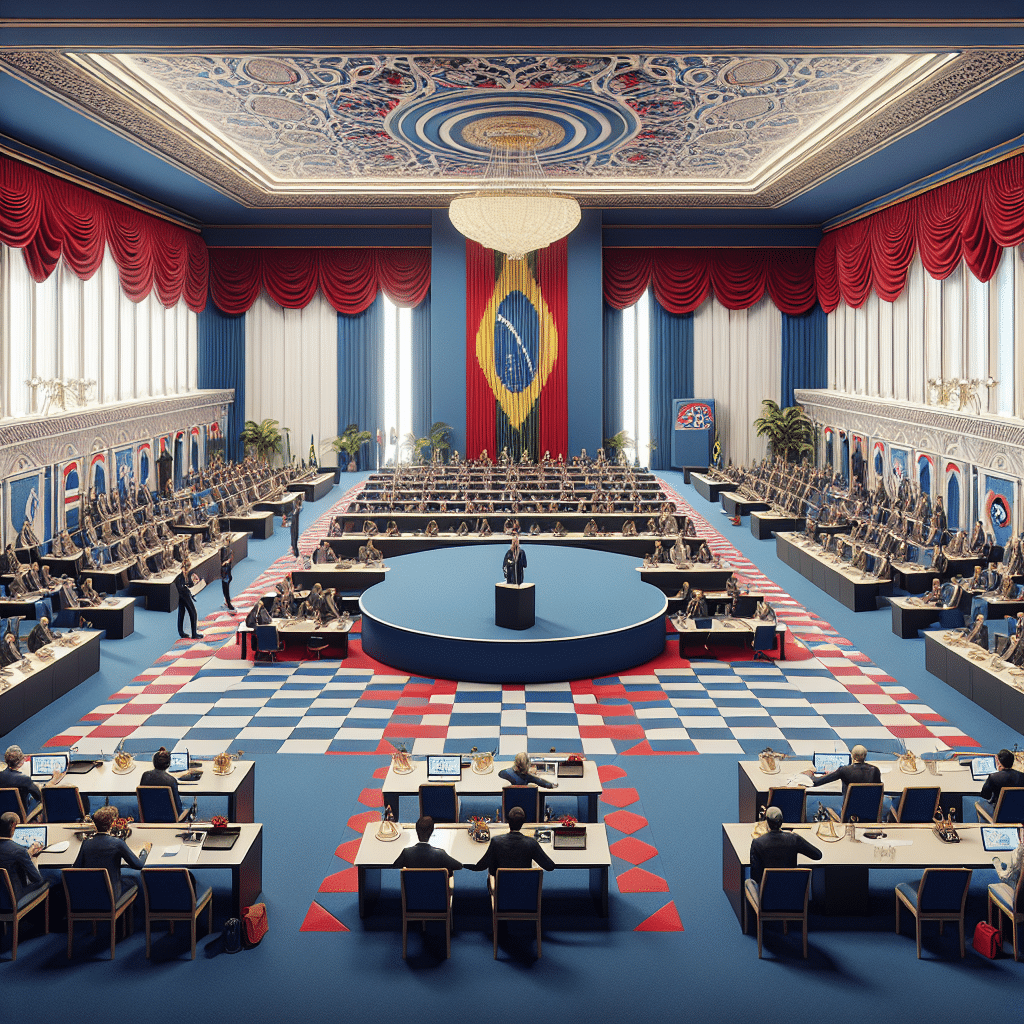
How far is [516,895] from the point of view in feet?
23.5

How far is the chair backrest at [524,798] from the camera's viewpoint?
8266mm

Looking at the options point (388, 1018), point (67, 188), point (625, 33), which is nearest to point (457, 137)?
point (67, 188)

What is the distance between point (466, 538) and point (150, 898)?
46.6 ft

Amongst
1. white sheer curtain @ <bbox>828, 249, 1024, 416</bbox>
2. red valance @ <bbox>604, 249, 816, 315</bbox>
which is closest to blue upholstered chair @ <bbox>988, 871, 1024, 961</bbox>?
white sheer curtain @ <bbox>828, 249, 1024, 416</bbox>

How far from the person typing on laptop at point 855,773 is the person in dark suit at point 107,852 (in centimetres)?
513

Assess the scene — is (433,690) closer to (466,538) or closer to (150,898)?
(150,898)

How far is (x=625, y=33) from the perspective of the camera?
11766mm

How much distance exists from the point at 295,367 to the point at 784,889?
2991cm

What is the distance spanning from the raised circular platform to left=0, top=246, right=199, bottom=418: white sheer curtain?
28.9 feet

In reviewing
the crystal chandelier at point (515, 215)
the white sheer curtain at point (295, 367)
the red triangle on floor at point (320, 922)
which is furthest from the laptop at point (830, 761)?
the white sheer curtain at point (295, 367)

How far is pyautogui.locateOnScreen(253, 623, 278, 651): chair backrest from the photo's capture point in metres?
14.2

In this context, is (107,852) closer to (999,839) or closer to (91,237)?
(999,839)

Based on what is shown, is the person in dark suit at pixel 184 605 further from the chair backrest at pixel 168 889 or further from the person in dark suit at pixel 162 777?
the chair backrest at pixel 168 889

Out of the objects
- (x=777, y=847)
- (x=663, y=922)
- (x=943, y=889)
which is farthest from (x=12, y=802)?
(x=943, y=889)
